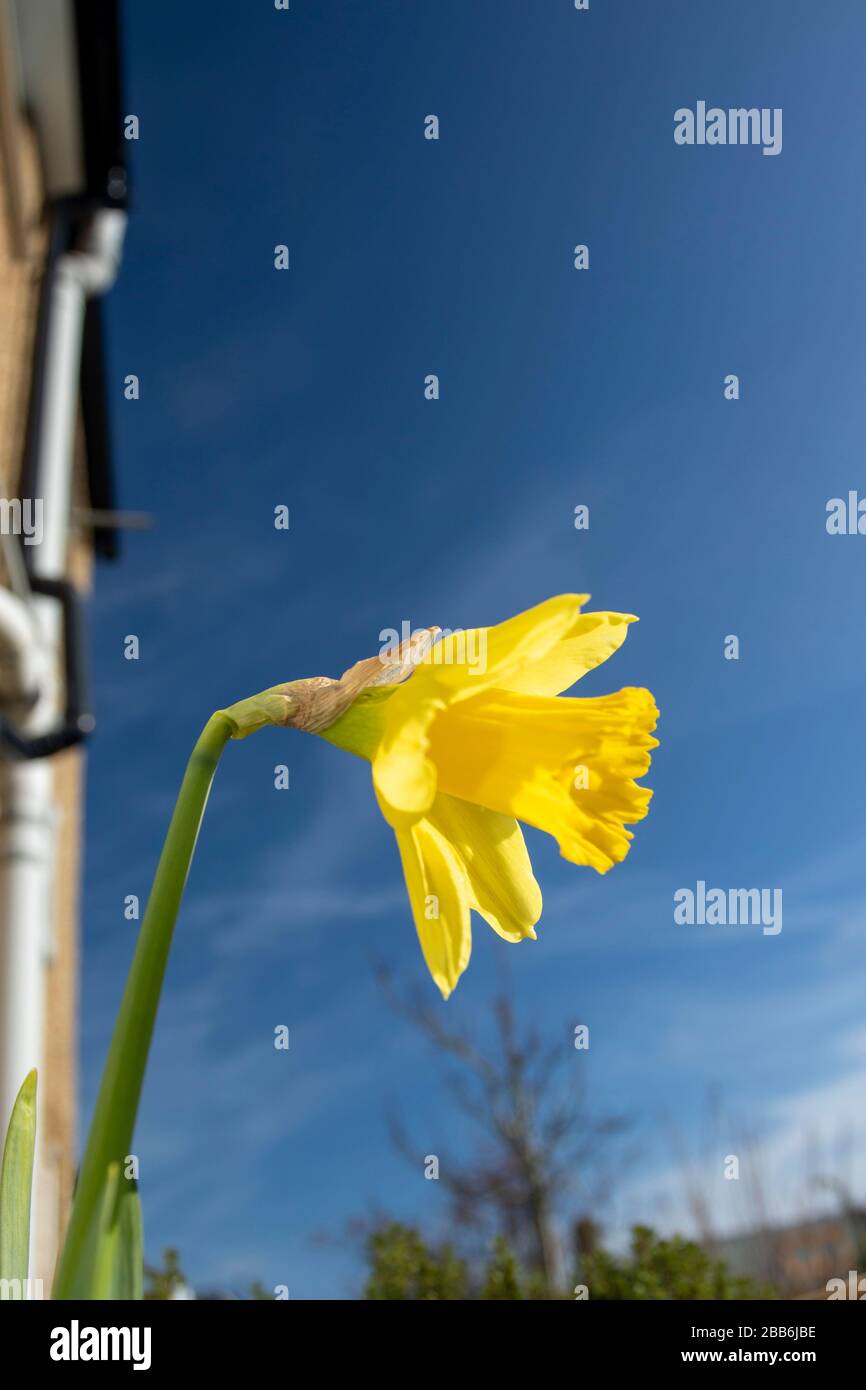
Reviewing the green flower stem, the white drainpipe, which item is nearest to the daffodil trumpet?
the green flower stem

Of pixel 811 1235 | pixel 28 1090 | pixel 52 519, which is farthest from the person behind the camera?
pixel 52 519

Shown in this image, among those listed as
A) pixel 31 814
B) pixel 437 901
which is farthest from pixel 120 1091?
pixel 31 814

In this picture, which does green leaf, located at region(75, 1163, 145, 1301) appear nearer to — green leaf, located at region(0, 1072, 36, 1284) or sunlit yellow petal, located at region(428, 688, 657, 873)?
green leaf, located at region(0, 1072, 36, 1284)

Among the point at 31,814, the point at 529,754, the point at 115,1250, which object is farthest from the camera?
the point at 31,814

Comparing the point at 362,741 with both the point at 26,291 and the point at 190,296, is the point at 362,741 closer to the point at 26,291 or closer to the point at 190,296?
the point at 26,291

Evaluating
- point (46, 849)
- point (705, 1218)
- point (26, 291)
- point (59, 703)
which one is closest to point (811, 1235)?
point (705, 1218)

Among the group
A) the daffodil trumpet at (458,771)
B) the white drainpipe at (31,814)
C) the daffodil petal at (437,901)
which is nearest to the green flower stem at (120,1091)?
the daffodil trumpet at (458,771)

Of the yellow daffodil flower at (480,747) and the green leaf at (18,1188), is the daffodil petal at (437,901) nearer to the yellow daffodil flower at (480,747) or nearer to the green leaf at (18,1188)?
the yellow daffodil flower at (480,747)

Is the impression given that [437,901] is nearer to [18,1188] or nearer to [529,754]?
[529,754]
